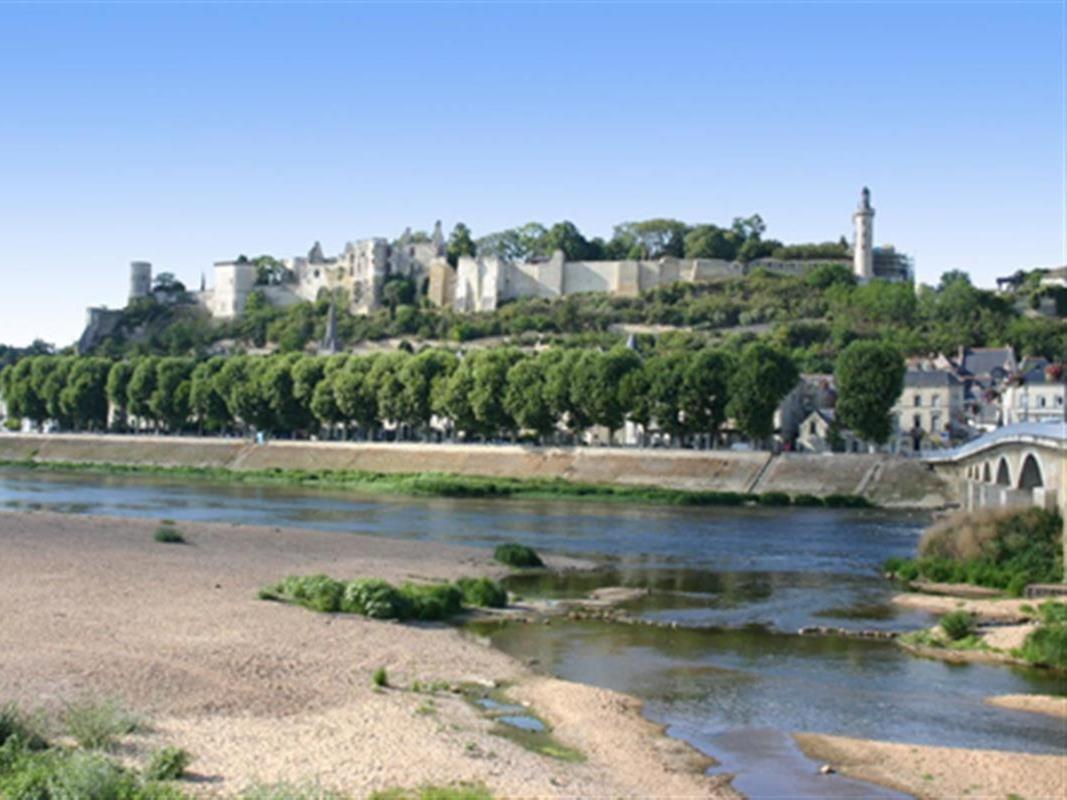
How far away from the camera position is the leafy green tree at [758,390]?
76.0m

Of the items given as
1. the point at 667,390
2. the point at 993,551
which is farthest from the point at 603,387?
the point at 993,551

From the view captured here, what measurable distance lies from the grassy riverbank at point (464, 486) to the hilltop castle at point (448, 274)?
60232mm

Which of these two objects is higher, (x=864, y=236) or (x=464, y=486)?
(x=864, y=236)

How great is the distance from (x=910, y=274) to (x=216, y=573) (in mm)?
145920

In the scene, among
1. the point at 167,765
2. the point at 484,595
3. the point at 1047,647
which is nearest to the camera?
the point at 167,765

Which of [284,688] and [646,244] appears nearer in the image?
[284,688]

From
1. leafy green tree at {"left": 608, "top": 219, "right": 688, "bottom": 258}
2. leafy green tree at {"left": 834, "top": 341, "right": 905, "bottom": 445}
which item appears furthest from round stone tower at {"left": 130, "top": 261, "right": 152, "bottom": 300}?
leafy green tree at {"left": 834, "top": 341, "right": 905, "bottom": 445}

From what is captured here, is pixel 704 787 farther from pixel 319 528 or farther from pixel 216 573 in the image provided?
pixel 319 528

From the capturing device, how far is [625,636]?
90.4ft

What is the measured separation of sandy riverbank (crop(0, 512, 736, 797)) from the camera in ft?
53.3

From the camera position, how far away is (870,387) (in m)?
73.9

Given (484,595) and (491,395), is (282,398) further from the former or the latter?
(484,595)

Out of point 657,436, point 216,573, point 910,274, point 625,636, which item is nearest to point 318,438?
point 657,436

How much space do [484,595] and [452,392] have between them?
55.5 m
